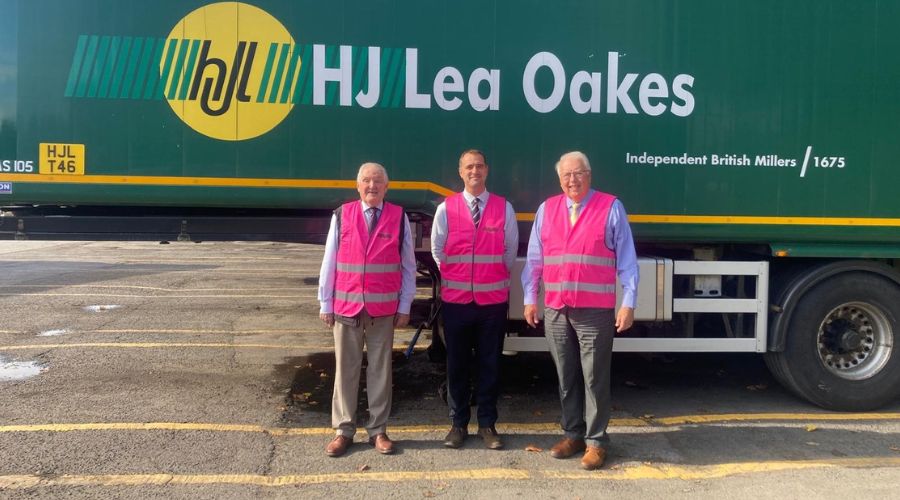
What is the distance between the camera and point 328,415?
4773 millimetres

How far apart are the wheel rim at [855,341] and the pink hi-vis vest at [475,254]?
106 inches

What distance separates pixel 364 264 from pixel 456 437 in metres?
1.26

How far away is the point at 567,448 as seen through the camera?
4047 mm

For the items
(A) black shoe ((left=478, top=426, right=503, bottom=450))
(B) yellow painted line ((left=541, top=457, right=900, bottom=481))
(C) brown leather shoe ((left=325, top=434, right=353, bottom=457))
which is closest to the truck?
(A) black shoe ((left=478, top=426, right=503, bottom=450))

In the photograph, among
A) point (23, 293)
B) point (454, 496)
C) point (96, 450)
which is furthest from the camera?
point (23, 293)

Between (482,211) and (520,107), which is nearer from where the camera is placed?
(482,211)

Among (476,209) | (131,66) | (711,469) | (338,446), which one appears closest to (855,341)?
(711,469)

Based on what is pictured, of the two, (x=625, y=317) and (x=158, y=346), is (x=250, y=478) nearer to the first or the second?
(x=625, y=317)

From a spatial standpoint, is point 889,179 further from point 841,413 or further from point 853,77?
point 841,413

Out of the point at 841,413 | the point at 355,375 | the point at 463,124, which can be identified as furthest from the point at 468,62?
the point at 841,413

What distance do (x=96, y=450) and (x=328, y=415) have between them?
1.50 meters

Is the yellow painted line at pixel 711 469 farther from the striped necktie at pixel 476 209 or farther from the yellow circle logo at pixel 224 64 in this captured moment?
the yellow circle logo at pixel 224 64

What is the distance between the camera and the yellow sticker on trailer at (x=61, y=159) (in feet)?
14.5

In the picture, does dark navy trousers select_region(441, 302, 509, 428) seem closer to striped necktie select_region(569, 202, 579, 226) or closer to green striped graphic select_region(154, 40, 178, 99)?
striped necktie select_region(569, 202, 579, 226)
